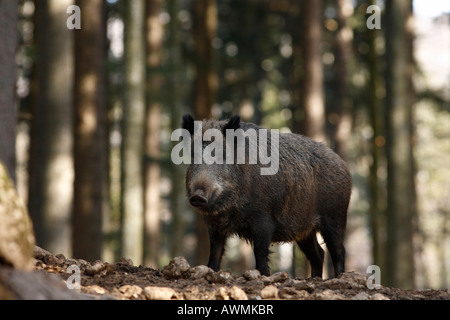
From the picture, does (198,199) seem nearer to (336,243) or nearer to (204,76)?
(336,243)

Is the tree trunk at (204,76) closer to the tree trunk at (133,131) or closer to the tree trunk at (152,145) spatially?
the tree trunk at (152,145)

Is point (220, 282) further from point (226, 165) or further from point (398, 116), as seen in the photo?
point (398, 116)

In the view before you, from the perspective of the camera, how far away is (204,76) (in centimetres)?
1978

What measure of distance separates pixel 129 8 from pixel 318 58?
664 cm

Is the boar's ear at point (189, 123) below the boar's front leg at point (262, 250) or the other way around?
the other way around

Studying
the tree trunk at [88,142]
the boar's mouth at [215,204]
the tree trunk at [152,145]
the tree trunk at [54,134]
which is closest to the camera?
the boar's mouth at [215,204]

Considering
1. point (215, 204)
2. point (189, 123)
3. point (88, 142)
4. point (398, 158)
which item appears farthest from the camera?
point (398, 158)

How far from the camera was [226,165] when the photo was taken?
8438 mm

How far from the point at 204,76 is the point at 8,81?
443 inches

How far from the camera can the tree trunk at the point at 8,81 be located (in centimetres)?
877

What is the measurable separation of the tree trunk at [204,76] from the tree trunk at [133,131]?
316 centimetres

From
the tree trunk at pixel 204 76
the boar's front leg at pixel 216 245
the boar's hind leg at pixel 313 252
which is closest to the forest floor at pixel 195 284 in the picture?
the boar's front leg at pixel 216 245

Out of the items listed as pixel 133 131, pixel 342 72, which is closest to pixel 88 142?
pixel 133 131

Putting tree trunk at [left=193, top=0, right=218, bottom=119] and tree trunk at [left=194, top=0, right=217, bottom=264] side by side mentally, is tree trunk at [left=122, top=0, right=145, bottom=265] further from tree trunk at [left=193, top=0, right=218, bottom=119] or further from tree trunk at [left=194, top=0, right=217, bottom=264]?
tree trunk at [left=193, top=0, right=218, bottom=119]
